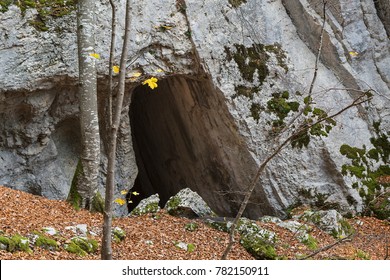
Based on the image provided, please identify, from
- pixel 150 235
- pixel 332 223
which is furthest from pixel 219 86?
pixel 150 235

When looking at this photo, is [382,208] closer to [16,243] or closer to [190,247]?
[190,247]

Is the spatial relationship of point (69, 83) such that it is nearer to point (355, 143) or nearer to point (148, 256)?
point (148, 256)

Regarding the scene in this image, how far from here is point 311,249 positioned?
1114 centimetres

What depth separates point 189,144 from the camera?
16.0m

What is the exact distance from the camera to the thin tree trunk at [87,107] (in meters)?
11.1

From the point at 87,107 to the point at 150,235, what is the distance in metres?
2.74

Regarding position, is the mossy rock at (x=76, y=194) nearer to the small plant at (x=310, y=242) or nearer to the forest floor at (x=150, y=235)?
the forest floor at (x=150, y=235)

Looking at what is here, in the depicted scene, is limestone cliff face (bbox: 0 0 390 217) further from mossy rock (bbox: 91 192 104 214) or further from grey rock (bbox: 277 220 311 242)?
mossy rock (bbox: 91 192 104 214)

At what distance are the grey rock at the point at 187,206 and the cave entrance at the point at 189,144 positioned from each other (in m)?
0.79

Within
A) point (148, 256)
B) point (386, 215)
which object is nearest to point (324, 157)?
point (386, 215)

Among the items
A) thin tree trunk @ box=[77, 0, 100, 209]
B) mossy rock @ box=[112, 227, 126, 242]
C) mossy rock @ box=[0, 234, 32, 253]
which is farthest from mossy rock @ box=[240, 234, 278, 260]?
mossy rock @ box=[0, 234, 32, 253]

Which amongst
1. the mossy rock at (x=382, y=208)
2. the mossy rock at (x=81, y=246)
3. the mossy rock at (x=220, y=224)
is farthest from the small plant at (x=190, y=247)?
the mossy rock at (x=382, y=208)

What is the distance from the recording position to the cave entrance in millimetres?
14477

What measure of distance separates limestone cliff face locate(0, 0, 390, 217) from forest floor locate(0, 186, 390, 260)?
2.23 meters
